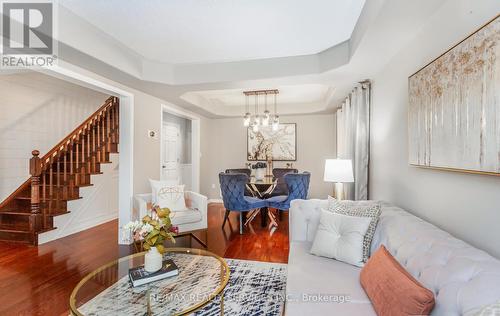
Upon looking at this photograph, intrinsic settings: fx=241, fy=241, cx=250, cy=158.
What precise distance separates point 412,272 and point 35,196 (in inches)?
169

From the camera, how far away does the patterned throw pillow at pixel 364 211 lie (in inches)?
68.9

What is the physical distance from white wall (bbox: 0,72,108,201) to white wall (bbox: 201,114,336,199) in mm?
2787

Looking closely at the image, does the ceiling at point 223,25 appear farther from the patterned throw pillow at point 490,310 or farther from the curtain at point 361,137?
the patterned throw pillow at point 490,310

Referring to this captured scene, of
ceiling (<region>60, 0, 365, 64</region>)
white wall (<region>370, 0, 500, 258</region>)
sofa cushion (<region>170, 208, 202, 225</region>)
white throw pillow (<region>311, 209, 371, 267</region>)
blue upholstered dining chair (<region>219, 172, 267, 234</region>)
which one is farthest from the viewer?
blue upholstered dining chair (<region>219, 172, 267, 234</region>)

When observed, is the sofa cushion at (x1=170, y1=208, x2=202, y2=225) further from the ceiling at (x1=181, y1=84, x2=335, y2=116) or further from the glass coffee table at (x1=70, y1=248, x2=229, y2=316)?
the ceiling at (x1=181, y1=84, x2=335, y2=116)

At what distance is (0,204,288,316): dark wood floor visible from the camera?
79.4 inches

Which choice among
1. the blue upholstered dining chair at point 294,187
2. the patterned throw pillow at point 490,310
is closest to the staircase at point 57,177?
the blue upholstered dining chair at point 294,187

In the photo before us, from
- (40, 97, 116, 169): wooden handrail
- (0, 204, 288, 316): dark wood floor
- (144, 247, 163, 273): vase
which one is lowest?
(0, 204, 288, 316): dark wood floor

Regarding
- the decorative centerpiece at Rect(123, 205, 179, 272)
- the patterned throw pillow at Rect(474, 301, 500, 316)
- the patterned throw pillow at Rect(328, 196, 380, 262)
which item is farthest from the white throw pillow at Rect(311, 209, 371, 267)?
the decorative centerpiece at Rect(123, 205, 179, 272)

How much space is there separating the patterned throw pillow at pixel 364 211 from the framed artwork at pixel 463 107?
0.51 metres

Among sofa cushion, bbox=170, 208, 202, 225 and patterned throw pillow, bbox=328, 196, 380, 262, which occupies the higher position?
patterned throw pillow, bbox=328, 196, 380, 262

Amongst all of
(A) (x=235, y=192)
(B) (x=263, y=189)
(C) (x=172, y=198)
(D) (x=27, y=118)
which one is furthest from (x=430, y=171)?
(D) (x=27, y=118)

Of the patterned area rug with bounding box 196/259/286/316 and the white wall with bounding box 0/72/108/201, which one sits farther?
the white wall with bounding box 0/72/108/201

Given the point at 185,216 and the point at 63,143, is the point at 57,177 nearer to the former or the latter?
the point at 63,143
